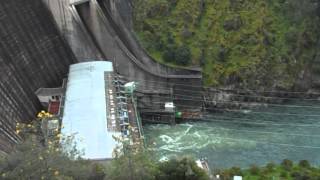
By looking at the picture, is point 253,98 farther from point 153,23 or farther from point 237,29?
point 153,23

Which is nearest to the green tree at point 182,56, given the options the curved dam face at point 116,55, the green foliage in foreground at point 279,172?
the curved dam face at point 116,55

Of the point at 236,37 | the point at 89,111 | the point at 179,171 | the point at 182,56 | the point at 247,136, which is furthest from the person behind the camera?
the point at 236,37

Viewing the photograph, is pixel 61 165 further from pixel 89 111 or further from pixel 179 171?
pixel 89 111

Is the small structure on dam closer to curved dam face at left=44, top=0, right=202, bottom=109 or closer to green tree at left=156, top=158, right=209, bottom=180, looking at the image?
curved dam face at left=44, top=0, right=202, bottom=109

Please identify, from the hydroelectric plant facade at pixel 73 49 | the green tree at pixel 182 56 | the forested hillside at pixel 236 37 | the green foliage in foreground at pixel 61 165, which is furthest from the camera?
the forested hillside at pixel 236 37

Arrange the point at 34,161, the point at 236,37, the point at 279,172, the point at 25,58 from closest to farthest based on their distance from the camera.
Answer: the point at 34,161
the point at 279,172
the point at 25,58
the point at 236,37

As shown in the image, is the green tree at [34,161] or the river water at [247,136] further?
the river water at [247,136]

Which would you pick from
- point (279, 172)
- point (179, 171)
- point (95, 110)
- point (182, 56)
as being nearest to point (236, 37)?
point (182, 56)

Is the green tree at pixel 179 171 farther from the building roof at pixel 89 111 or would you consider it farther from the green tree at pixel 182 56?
the green tree at pixel 182 56

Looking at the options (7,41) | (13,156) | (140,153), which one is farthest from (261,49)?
(13,156)
